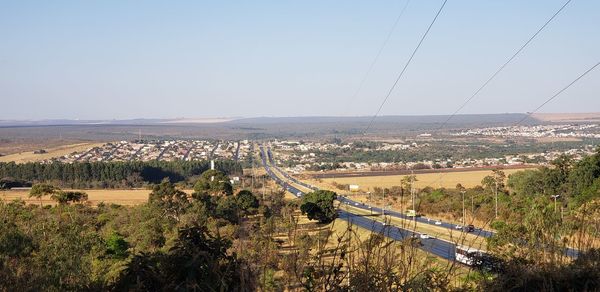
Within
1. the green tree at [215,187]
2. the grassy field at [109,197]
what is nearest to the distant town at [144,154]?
the grassy field at [109,197]

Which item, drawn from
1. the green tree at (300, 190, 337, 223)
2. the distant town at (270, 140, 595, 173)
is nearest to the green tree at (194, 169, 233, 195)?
the green tree at (300, 190, 337, 223)

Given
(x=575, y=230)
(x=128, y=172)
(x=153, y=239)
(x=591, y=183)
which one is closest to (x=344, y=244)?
(x=575, y=230)

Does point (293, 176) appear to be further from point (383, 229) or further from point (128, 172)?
point (383, 229)

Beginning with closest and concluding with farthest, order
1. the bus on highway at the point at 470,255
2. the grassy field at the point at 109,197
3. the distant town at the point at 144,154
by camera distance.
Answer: the bus on highway at the point at 470,255 < the grassy field at the point at 109,197 < the distant town at the point at 144,154

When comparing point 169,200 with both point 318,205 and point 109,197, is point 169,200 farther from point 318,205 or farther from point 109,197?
point 109,197

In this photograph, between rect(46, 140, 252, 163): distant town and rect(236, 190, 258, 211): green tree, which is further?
rect(46, 140, 252, 163): distant town

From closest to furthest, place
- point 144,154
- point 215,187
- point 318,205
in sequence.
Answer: point 318,205 → point 215,187 → point 144,154

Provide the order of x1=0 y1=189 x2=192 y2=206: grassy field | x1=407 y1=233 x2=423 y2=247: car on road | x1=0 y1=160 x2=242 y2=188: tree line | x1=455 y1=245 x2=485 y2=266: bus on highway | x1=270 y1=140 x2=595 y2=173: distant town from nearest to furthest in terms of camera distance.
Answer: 1. x1=407 y1=233 x2=423 y2=247: car on road
2. x1=455 y1=245 x2=485 y2=266: bus on highway
3. x1=0 y1=189 x2=192 y2=206: grassy field
4. x1=0 y1=160 x2=242 y2=188: tree line
5. x1=270 y1=140 x2=595 y2=173: distant town

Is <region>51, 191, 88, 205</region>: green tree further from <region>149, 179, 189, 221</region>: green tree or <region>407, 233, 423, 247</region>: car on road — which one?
<region>407, 233, 423, 247</region>: car on road

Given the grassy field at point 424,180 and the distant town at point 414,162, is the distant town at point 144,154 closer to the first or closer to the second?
the distant town at point 414,162

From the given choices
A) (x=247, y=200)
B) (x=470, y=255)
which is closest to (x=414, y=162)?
(x=247, y=200)

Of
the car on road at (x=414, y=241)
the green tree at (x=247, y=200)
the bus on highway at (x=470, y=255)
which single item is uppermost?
the car on road at (x=414, y=241)
